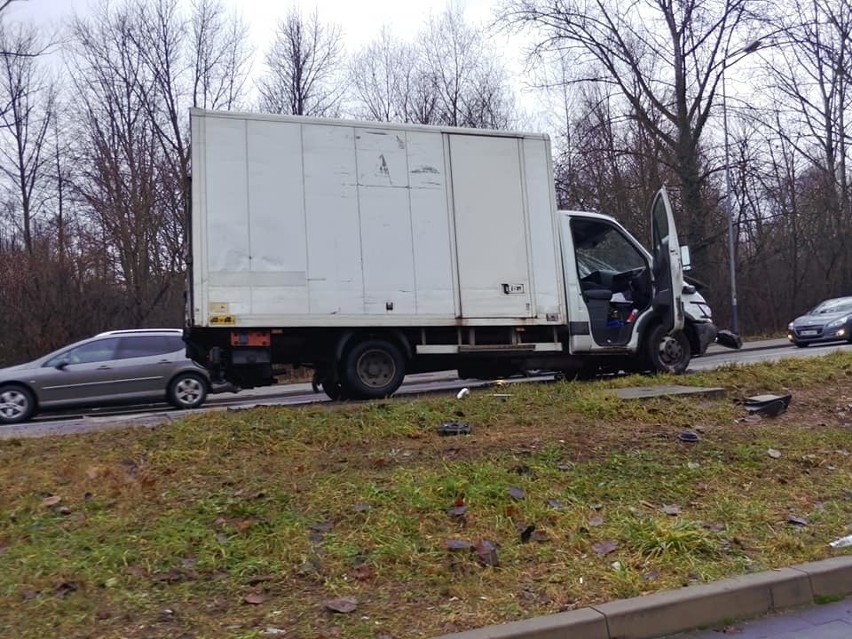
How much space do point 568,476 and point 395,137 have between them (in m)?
5.93

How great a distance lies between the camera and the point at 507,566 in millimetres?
4398

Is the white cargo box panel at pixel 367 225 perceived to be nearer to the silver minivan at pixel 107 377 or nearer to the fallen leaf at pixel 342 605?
the silver minivan at pixel 107 377

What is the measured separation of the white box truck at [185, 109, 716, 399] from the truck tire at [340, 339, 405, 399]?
0.8 inches

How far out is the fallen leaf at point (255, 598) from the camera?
3.94 metres

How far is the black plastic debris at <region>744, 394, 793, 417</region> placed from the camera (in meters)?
8.09

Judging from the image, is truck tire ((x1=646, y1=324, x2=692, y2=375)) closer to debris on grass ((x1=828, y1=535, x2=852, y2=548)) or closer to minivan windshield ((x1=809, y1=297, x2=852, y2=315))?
debris on grass ((x1=828, y1=535, x2=852, y2=548))

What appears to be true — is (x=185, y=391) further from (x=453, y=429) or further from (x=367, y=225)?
(x=453, y=429)

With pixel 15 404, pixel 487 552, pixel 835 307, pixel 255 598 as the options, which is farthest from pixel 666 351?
pixel 835 307

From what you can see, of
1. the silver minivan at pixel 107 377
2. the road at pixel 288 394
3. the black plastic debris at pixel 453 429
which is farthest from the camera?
the silver minivan at pixel 107 377

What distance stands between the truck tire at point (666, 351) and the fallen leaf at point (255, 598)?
27.9 feet

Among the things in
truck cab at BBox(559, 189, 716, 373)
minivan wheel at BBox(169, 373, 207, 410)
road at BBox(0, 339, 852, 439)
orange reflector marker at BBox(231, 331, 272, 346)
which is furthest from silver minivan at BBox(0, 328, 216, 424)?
truck cab at BBox(559, 189, 716, 373)

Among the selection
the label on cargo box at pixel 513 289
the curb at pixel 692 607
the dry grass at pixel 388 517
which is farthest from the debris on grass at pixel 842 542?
the label on cargo box at pixel 513 289

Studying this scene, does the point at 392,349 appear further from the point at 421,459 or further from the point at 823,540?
the point at 823,540

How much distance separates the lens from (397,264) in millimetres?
10258
